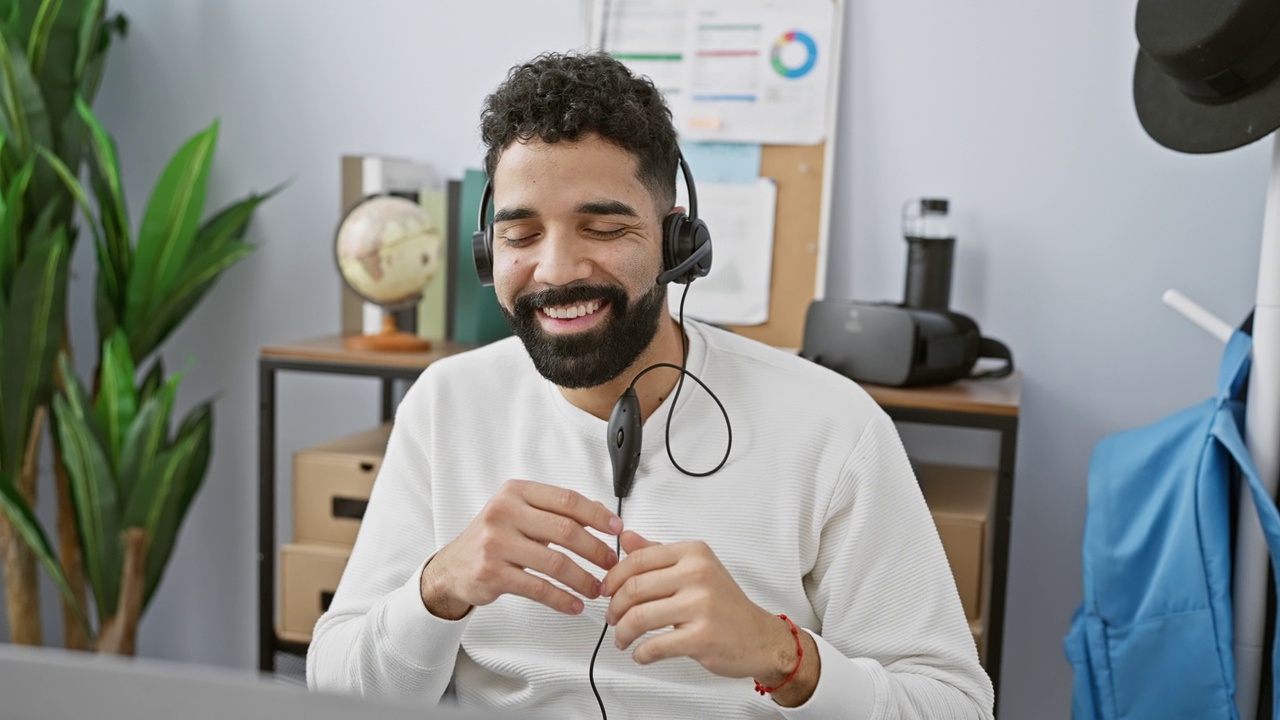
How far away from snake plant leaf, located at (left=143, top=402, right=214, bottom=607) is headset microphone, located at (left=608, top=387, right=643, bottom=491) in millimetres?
1383

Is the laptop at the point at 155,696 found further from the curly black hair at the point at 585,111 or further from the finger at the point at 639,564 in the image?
the curly black hair at the point at 585,111

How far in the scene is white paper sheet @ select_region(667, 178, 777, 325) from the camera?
7.34ft

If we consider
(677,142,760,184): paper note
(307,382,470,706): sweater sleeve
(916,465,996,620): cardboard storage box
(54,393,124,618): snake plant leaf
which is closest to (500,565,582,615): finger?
(307,382,470,706): sweater sleeve

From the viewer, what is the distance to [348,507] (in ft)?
6.94

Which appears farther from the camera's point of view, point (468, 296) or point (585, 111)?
point (468, 296)

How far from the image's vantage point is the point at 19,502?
2189mm

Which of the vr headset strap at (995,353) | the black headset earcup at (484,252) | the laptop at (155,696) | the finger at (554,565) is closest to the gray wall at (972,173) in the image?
the vr headset strap at (995,353)

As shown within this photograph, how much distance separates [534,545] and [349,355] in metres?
1.17

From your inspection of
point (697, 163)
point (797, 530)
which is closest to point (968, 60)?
point (697, 163)

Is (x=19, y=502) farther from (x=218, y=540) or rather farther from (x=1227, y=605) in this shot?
(x=1227, y=605)

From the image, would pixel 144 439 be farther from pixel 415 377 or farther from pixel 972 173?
pixel 972 173

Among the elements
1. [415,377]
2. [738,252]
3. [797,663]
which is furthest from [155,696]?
[738,252]

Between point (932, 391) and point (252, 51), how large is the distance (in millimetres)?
1715

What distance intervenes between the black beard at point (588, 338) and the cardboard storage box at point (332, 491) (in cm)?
91
